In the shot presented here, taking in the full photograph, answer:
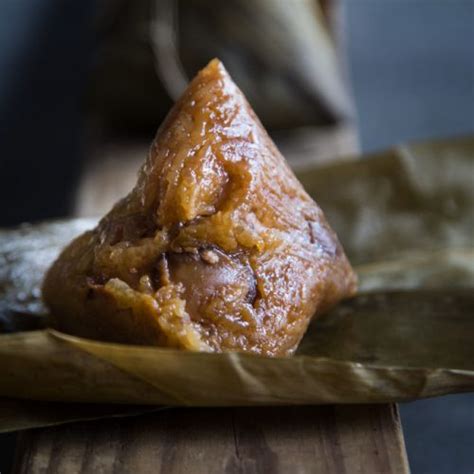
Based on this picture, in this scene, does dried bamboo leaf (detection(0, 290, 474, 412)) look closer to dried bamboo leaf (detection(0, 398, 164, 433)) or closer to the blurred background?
dried bamboo leaf (detection(0, 398, 164, 433))

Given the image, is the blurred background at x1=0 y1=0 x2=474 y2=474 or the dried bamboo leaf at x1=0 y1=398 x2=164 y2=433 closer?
the dried bamboo leaf at x1=0 y1=398 x2=164 y2=433

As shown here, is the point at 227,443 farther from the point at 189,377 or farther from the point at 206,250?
the point at 206,250

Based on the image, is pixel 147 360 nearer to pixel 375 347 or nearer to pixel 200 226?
pixel 200 226

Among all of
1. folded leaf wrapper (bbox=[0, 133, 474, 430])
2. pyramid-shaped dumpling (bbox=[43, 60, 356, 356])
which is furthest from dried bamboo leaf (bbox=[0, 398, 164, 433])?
pyramid-shaped dumpling (bbox=[43, 60, 356, 356])

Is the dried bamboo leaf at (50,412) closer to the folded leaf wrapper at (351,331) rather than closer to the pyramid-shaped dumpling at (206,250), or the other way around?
the folded leaf wrapper at (351,331)

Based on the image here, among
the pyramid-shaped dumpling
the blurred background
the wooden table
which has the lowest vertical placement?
the wooden table

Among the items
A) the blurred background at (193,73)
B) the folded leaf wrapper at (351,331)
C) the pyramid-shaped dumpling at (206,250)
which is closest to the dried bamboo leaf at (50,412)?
the folded leaf wrapper at (351,331)
